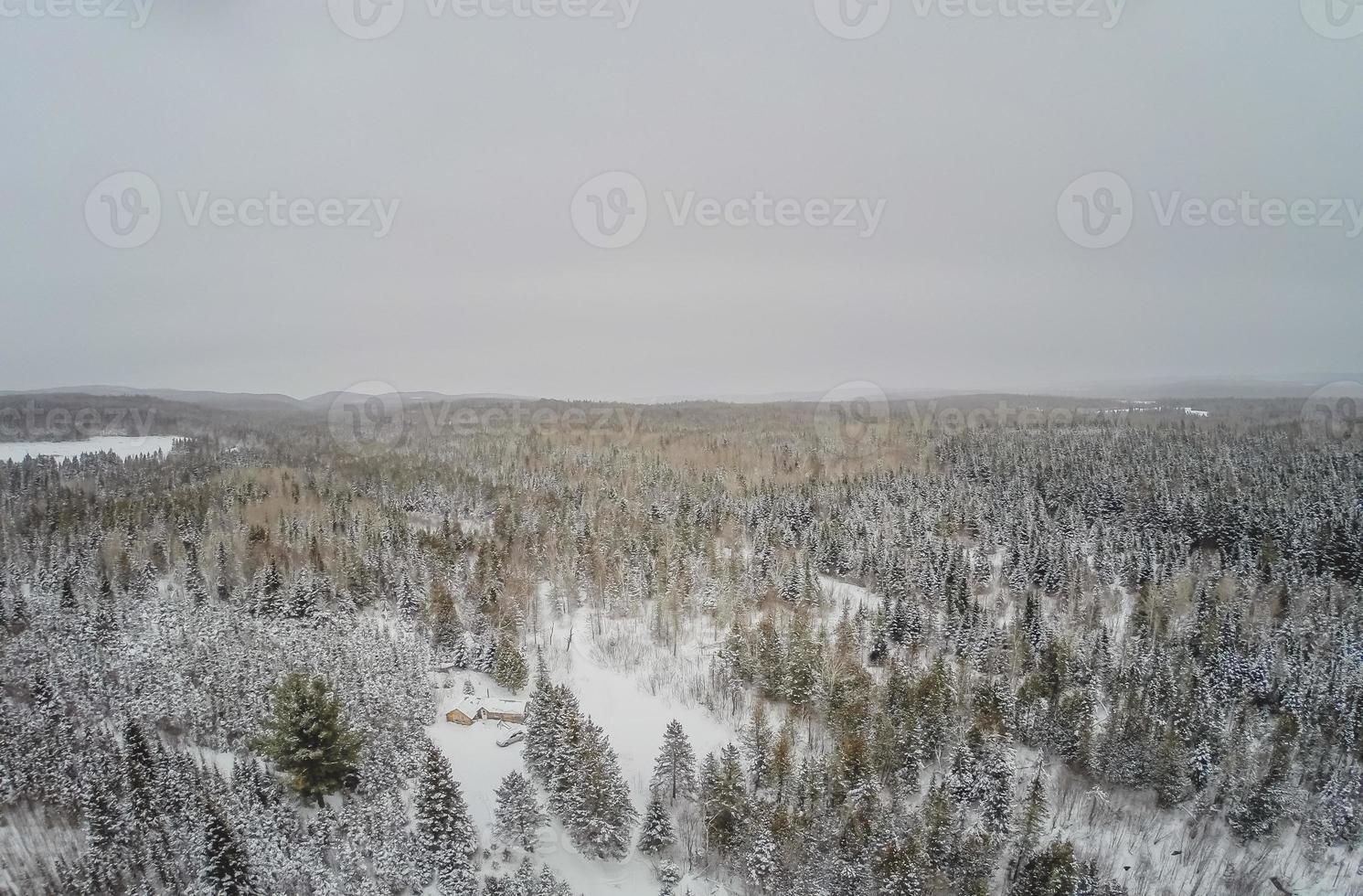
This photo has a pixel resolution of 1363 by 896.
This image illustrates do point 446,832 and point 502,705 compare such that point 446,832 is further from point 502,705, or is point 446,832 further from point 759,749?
point 759,749

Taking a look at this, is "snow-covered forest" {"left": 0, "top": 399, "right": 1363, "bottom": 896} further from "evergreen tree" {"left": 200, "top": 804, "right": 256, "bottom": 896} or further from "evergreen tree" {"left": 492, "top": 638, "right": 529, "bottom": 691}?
"evergreen tree" {"left": 492, "top": 638, "right": 529, "bottom": 691}

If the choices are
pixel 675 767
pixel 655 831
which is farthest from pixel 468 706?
pixel 655 831

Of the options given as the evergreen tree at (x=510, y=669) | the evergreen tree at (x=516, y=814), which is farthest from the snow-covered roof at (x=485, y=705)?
the evergreen tree at (x=516, y=814)

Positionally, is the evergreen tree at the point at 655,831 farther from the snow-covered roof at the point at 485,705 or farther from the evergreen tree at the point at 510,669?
the evergreen tree at the point at 510,669

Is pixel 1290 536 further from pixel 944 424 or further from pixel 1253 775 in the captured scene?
pixel 944 424

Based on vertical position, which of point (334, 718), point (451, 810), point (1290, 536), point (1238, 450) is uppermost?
point (1238, 450)

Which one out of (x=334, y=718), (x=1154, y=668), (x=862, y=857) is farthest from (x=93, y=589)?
(x=1154, y=668)

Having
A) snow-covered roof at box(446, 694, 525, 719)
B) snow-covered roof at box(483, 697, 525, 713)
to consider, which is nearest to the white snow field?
snow-covered roof at box(446, 694, 525, 719)
